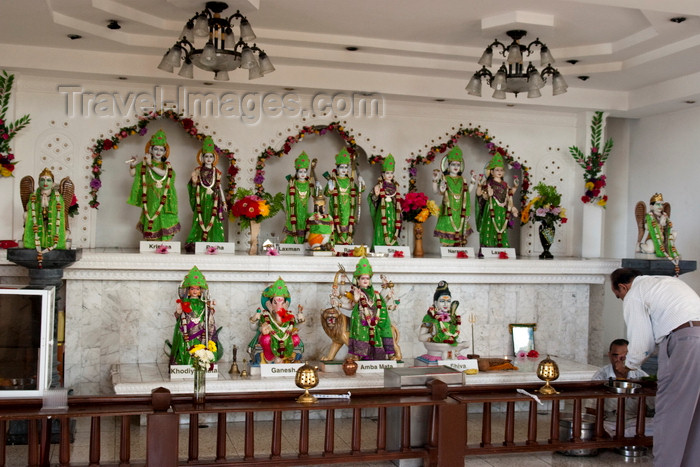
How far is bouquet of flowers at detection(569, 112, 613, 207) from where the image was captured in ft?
31.0

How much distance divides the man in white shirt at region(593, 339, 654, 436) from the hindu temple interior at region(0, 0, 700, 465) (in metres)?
0.55

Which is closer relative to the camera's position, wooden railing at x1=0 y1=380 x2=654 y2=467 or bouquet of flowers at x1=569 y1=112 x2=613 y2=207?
wooden railing at x1=0 y1=380 x2=654 y2=467

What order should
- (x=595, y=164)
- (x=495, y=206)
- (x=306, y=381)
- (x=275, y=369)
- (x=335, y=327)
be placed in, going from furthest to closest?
1. (x=595, y=164)
2. (x=495, y=206)
3. (x=335, y=327)
4. (x=275, y=369)
5. (x=306, y=381)

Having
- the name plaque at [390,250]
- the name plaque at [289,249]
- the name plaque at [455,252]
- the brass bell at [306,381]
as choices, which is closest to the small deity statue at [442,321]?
the name plaque at [390,250]

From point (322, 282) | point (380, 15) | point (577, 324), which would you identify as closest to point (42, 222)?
point (322, 282)

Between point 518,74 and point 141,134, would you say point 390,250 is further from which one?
point 141,134

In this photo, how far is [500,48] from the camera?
7.86 m

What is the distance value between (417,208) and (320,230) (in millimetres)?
1215

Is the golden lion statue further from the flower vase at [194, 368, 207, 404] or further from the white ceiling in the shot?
the white ceiling

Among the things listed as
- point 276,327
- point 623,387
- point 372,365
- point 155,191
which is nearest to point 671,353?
point 623,387

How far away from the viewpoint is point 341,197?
27.8 feet

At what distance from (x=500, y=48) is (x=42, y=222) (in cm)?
455

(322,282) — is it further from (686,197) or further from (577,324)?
(686,197)

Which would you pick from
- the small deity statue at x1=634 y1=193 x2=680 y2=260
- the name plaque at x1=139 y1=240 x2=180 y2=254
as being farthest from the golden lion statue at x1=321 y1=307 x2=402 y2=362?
the small deity statue at x1=634 y1=193 x2=680 y2=260
